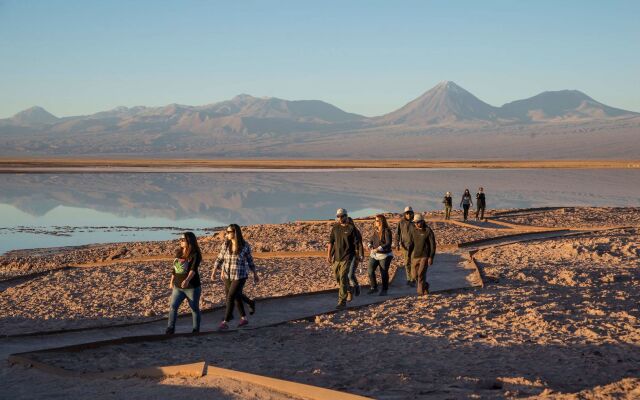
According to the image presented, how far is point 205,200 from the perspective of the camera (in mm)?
51156

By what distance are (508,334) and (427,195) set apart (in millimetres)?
41743

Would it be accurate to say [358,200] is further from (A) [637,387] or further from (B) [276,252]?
(A) [637,387]

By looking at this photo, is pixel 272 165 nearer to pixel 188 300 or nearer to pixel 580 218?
pixel 580 218

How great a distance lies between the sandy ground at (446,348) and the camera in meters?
8.23

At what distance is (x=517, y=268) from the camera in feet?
56.9

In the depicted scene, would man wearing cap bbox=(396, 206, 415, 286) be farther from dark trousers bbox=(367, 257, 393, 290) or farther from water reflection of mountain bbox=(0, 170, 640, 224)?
water reflection of mountain bbox=(0, 170, 640, 224)

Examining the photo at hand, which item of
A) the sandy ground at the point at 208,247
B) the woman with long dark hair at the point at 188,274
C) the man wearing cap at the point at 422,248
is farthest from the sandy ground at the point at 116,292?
the man wearing cap at the point at 422,248

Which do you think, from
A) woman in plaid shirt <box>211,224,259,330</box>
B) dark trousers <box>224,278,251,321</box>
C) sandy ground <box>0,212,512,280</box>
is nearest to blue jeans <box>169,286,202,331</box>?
woman in plaid shirt <box>211,224,259,330</box>

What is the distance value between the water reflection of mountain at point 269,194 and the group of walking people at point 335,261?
24409 millimetres

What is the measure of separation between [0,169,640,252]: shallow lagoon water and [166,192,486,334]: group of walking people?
1816cm

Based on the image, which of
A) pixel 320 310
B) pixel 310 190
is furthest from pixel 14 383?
pixel 310 190

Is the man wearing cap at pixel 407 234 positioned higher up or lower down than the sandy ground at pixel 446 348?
higher up

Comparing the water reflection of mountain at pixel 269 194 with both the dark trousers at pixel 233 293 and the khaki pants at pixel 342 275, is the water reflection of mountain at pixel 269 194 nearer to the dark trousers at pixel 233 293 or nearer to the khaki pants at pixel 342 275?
the khaki pants at pixel 342 275

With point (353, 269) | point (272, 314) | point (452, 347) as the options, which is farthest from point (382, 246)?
point (452, 347)
